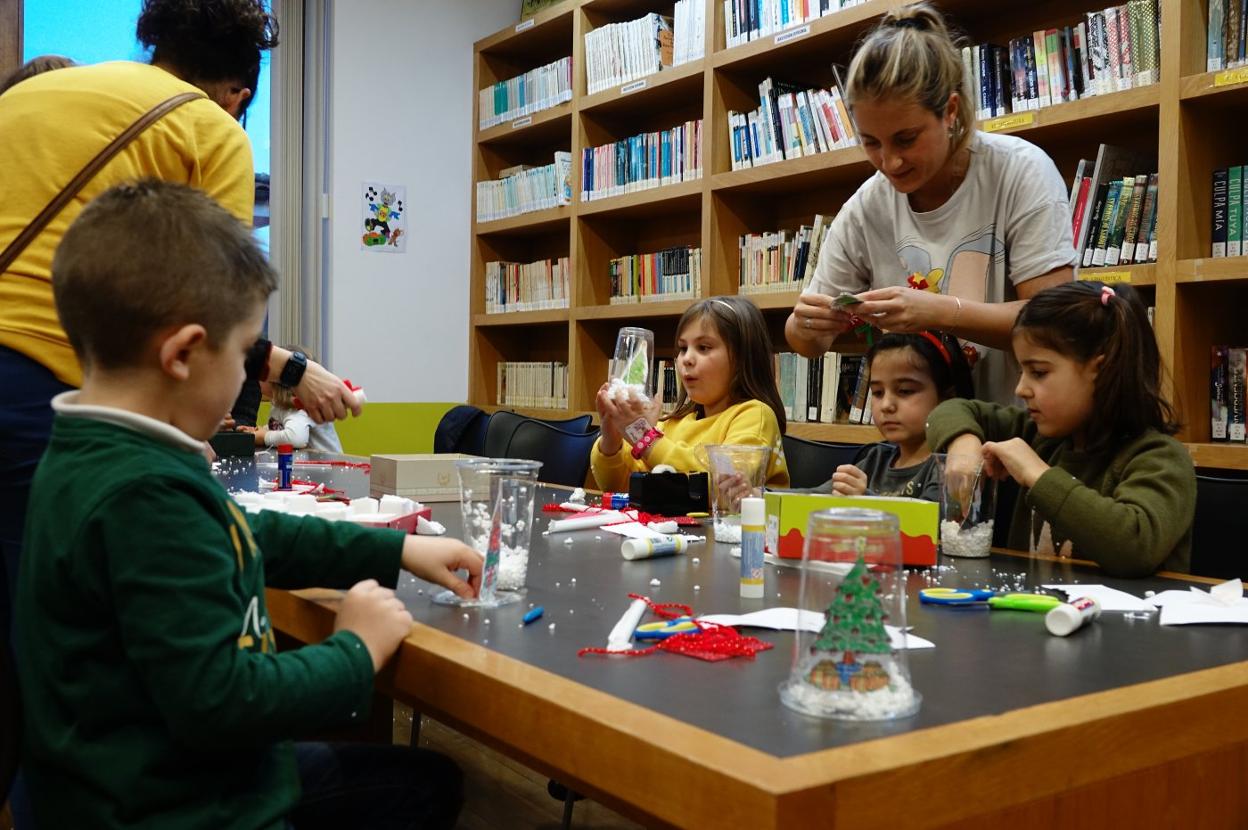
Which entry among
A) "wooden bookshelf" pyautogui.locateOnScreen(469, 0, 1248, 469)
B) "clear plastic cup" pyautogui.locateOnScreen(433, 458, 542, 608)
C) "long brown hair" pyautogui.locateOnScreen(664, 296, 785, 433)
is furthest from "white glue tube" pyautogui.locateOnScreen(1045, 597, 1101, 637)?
"wooden bookshelf" pyautogui.locateOnScreen(469, 0, 1248, 469)

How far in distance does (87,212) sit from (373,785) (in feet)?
2.05

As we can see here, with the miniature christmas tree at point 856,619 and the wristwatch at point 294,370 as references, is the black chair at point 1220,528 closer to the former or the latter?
the miniature christmas tree at point 856,619

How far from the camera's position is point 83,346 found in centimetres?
89

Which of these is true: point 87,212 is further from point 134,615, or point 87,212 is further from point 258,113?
point 258,113

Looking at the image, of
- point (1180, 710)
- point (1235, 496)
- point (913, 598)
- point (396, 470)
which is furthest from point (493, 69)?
point (1180, 710)

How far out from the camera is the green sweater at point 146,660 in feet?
2.54

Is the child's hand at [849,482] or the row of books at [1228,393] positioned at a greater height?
the row of books at [1228,393]

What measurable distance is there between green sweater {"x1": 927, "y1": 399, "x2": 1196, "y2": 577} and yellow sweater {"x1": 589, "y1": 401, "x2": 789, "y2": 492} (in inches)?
24.5

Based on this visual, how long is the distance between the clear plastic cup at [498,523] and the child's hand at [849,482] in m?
0.63

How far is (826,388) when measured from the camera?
12.0ft

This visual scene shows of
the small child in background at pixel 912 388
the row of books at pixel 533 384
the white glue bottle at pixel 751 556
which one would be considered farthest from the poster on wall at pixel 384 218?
the white glue bottle at pixel 751 556

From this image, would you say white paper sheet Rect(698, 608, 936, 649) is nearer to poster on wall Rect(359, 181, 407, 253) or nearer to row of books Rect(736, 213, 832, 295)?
row of books Rect(736, 213, 832, 295)

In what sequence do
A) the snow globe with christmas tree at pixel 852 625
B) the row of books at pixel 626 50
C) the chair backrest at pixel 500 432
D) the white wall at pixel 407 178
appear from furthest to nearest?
1. the white wall at pixel 407 178
2. the row of books at pixel 626 50
3. the chair backrest at pixel 500 432
4. the snow globe with christmas tree at pixel 852 625

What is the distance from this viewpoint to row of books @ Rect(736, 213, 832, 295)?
3.69 metres
